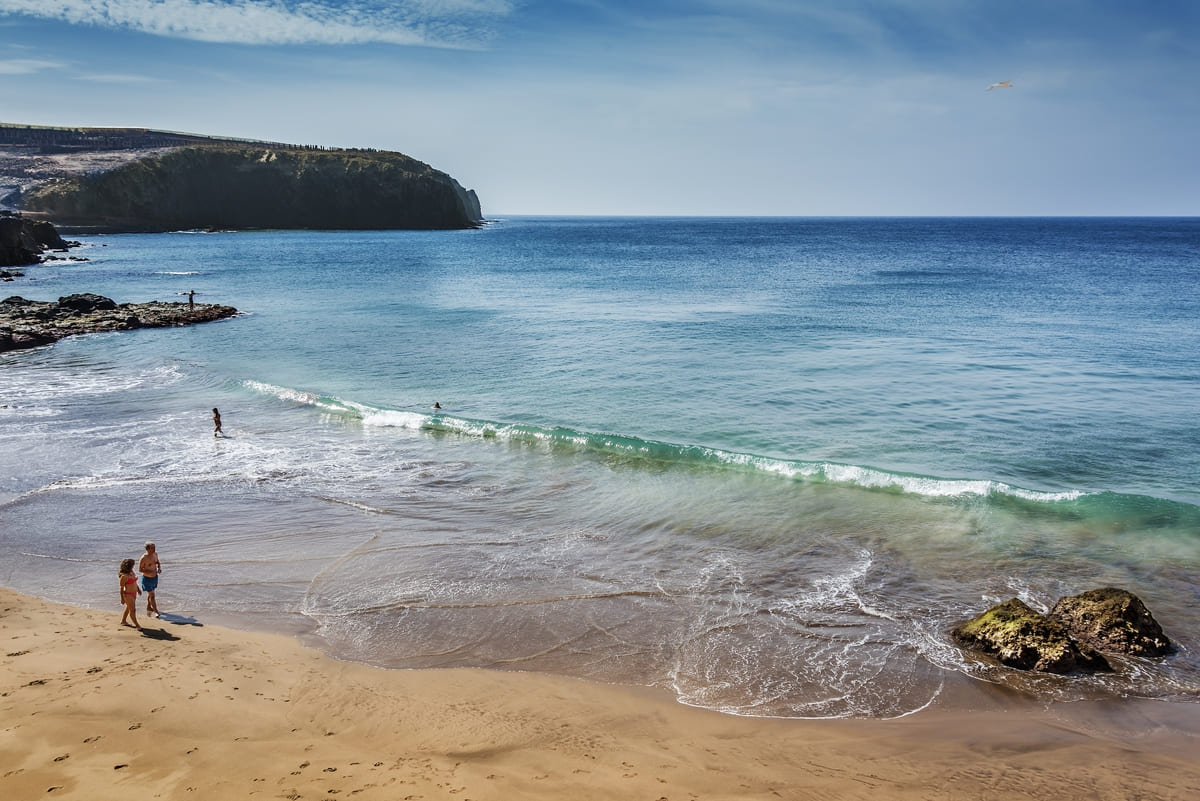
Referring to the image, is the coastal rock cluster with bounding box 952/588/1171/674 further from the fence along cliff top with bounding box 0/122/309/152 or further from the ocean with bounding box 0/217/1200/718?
the fence along cliff top with bounding box 0/122/309/152

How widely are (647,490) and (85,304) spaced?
40169mm

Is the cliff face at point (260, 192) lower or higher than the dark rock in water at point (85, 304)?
higher

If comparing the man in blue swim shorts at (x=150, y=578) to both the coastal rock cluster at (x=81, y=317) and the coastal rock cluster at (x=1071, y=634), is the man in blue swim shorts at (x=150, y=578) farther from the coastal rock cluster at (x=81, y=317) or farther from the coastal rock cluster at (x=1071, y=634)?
the coastal rock cluster at (x=81, y=317)

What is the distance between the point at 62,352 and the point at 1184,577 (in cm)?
4088

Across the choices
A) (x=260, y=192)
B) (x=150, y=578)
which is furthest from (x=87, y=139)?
(x=150, y=578)

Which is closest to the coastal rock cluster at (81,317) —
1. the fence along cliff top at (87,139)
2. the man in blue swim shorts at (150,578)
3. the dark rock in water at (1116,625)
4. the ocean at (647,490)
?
the ocean at (647,490)

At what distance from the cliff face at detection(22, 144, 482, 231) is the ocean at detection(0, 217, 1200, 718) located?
369 ft

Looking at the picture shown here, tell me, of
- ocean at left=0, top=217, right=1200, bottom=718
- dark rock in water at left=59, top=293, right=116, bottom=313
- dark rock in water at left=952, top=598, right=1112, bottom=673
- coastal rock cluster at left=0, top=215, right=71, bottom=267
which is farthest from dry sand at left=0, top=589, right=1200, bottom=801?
coastal rock cluster at left=0, top=215, right=71, bottom=267

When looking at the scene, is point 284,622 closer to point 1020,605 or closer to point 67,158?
point 1020,605

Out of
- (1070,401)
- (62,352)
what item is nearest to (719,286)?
(1070,401)

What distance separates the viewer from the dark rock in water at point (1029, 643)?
9.92 metres

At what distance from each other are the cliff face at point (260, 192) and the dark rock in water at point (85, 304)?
100m

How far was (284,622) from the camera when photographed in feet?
37.4

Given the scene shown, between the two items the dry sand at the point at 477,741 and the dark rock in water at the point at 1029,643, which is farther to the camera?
the dark rock in water at the point at 1029,643
